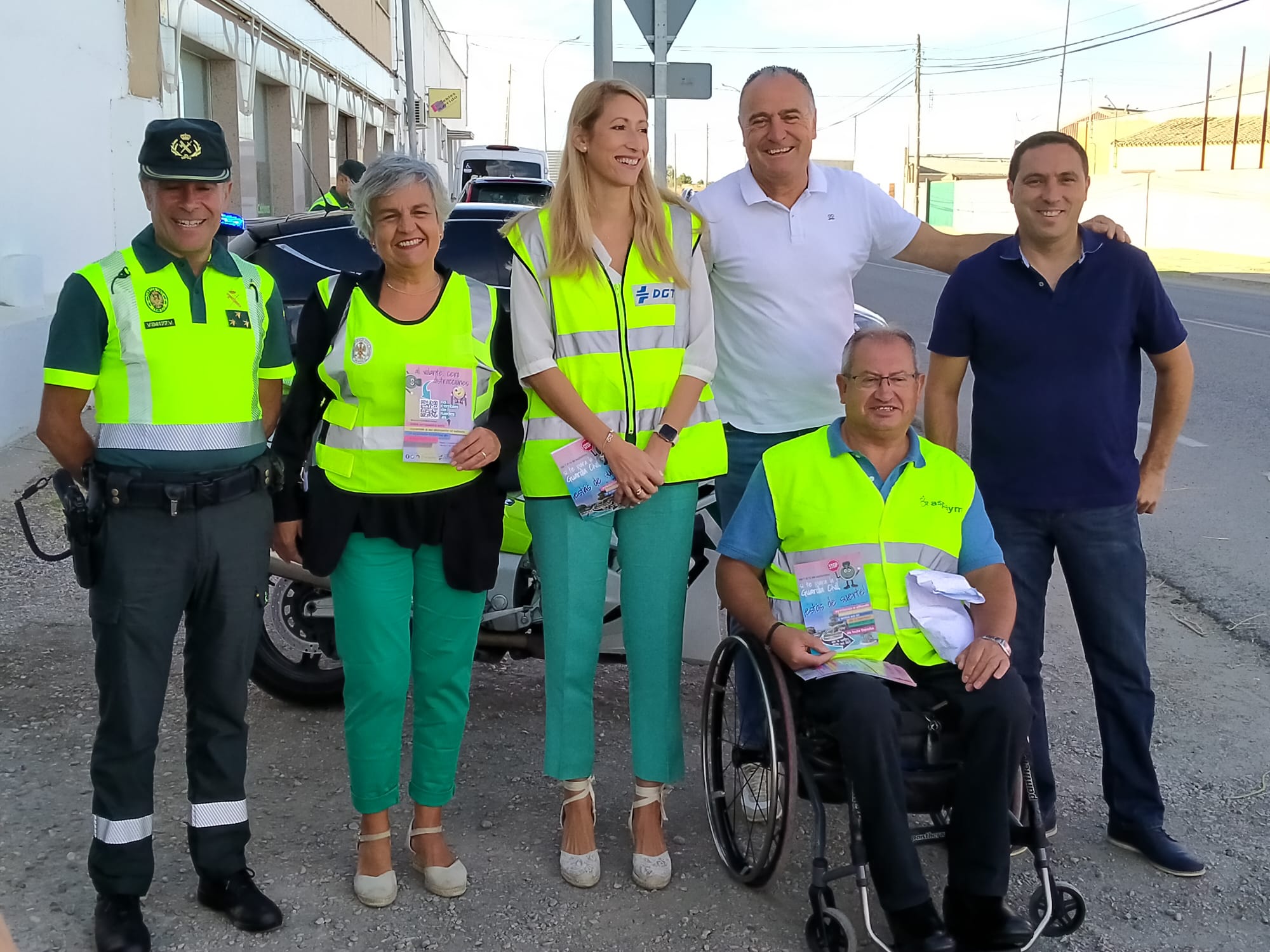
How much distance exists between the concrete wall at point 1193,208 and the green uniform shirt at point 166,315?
3529 centimetres

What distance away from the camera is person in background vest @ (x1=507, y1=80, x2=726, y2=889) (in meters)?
3.14

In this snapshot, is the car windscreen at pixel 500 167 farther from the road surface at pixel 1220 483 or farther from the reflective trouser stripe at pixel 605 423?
the reflective trouser stripe at pixel 605 423

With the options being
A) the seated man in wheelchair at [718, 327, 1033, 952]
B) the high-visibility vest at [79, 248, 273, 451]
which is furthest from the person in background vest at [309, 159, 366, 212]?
the seated man in wheelchair at [718, 327, 1033, 952]

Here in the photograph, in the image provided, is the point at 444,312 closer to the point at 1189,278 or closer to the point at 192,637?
the point at 192,637

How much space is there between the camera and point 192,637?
3020 mm

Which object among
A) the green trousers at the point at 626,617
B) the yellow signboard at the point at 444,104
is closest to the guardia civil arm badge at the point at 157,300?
the green trousers at the point at 626,617

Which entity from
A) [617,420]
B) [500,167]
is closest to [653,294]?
[617,420]

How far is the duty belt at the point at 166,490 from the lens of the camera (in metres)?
2.82

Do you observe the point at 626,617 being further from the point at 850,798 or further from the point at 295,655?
the point at 295,655

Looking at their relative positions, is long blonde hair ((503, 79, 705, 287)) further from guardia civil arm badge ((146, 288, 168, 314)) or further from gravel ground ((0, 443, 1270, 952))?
gravel ground ((0, 443, 1270, 952))

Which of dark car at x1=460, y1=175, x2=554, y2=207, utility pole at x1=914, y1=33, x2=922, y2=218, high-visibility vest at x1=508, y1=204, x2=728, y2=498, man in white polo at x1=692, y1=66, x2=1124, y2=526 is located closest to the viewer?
high-visibility vest at x1=508, y1=204, x2=728, y2=498

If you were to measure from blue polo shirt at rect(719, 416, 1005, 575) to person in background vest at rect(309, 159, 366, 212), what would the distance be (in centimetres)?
133

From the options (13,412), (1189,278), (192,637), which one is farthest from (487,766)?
(1189,278)

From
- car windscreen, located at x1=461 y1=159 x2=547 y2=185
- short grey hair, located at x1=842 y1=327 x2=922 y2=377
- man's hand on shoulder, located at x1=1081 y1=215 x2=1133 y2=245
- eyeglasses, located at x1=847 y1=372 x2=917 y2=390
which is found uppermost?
car windscreen, located at x1=461 y1=159 x2=547 y2=185
